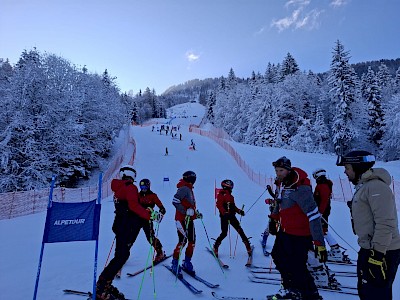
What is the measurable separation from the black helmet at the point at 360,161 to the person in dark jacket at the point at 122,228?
3131 mm

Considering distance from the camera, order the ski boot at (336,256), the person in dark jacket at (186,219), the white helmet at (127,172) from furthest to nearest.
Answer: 1. the ski boot at (336,256)
2. the person in dark jacket at (186,219)
3. the white helmet at (127,172)

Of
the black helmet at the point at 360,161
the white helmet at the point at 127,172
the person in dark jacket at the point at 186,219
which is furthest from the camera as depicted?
the person in dark jacket at the point at 186,219

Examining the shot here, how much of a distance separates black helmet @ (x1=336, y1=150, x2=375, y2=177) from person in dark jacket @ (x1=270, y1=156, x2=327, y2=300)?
29.6 inches

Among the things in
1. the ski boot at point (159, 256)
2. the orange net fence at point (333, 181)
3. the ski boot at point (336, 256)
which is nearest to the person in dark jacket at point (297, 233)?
the ski boot at point (336, 256)

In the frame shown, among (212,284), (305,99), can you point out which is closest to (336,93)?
(305,99)

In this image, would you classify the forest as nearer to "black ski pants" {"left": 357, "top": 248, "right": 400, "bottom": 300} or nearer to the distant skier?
the distant skier

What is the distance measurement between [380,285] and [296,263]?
1.15m

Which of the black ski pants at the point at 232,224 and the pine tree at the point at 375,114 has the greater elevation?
Result: the pine tree at the point at 375,114

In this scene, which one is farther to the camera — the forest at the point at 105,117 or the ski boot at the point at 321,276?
the forest at the point at 105,117

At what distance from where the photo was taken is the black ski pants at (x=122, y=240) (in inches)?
187

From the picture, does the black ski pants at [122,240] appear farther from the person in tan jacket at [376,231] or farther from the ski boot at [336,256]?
the ski boot at [336,256]

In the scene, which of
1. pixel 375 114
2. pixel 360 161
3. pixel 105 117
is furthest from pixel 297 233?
pixel 375 114

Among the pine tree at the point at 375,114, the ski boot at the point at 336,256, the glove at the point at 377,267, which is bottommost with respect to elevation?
the ski boot at the point at 336,256

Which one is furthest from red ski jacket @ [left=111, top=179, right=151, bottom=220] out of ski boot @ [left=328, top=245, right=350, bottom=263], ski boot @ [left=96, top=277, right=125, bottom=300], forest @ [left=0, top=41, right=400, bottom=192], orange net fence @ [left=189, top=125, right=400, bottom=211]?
forest @ [left=0, top=41, right=400, bottom=192]
